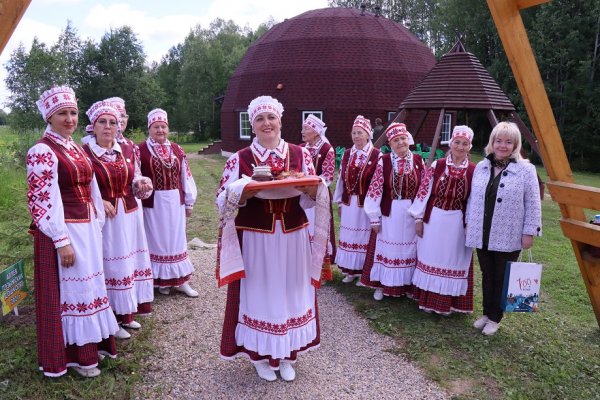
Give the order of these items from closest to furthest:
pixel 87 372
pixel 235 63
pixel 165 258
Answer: pixel 87 372
pixel 165 258
pixel 235 63

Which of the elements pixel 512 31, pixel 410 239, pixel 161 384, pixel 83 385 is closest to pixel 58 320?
pixel 83 385

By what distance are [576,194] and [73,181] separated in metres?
4.00

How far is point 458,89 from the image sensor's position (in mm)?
12062

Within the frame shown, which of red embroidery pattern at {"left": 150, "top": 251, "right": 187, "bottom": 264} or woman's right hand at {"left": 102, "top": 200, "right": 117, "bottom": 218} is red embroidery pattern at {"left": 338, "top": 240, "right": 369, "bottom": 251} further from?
woman's right hand at {"left": 102, "top": 200, "right": 117, "bottom": 218}

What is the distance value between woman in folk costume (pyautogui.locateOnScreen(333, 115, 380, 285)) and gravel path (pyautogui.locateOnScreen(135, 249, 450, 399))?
3.42 ft

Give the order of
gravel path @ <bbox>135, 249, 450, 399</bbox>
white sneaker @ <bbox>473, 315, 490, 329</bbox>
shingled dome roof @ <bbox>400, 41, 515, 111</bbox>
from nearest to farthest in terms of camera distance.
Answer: gravel path @ <bbox>135, 249, 450, 399</bbox>, white sneaker @ <bbox>473, 315, 490, 329</bbox>, shingled dome roof @ <bbox>400, 41, 515, 111</bbox>

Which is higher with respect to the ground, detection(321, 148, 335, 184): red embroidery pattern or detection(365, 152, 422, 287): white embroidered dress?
detection(321, 148, 335, 184): red embroidery pattern

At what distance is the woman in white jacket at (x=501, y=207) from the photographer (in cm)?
427

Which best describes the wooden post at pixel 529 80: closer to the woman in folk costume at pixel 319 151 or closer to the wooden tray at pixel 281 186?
the wooden tray at pixel 281 186

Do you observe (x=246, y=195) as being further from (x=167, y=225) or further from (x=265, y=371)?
(x=167, y=225)

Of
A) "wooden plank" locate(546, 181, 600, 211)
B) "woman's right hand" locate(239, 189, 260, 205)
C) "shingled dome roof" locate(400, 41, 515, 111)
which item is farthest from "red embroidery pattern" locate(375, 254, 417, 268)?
"shingled dome roof" locate(400, 41, 515, 111)

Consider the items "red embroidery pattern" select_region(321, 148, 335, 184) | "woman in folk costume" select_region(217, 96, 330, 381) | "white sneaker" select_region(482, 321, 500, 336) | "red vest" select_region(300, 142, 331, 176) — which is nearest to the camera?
"woman in folk costume" select_region(217, 96, 330, 381)

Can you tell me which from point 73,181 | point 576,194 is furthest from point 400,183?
point 73,181

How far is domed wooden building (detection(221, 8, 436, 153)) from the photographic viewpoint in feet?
66.4
